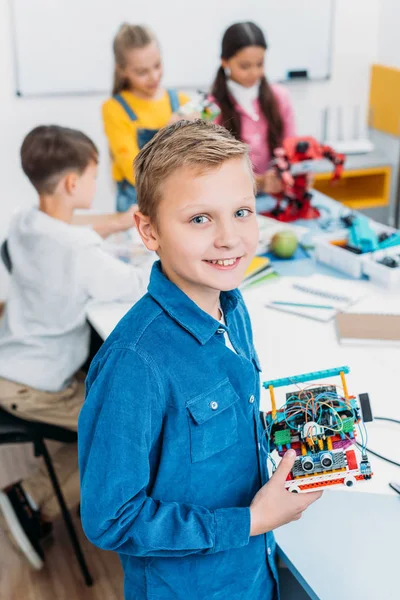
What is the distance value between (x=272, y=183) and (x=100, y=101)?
1.64 m

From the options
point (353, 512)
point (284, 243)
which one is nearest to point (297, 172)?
point (284, 243)

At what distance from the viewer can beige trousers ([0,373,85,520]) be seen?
1.79m

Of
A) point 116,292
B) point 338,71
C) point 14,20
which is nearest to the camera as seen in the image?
point 116,292

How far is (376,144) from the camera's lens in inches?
166

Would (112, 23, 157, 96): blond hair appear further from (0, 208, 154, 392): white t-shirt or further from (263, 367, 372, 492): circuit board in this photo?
(263, 367, 372, 492): circuit board

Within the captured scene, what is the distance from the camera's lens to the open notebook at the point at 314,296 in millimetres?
1737

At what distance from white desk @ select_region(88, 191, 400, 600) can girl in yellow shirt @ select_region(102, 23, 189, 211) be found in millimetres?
1201

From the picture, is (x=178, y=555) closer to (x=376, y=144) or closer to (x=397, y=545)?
(x=397, y=545)

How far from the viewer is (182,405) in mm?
874

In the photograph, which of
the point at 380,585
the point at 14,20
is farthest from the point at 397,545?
the point at 14,20

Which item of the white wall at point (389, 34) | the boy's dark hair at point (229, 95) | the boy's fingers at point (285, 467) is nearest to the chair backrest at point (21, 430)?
the boy's fingers at point (285, 467)

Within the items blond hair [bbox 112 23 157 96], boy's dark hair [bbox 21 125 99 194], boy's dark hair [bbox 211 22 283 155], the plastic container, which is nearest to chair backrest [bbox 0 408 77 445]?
boy's dark hair [bbox 21 125 99 194]

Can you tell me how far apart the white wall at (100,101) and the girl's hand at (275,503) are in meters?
2.98

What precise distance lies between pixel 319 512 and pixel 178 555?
313mm
